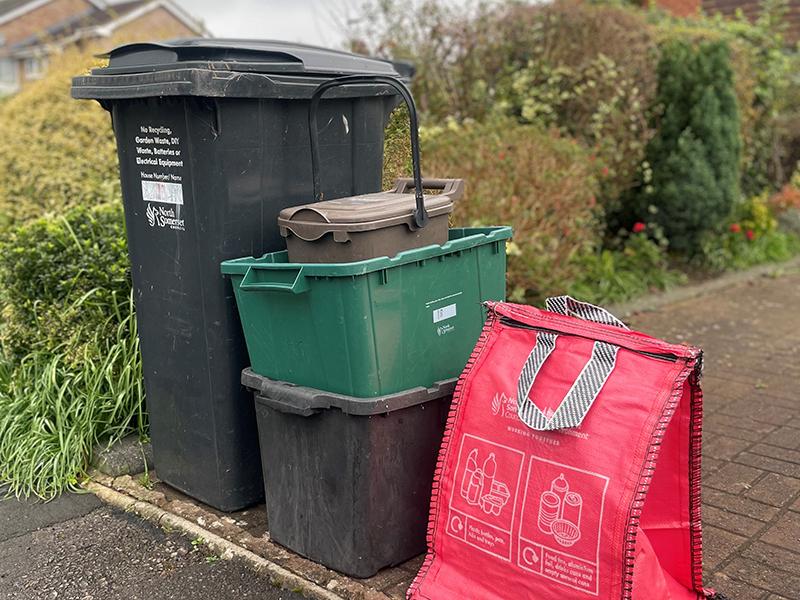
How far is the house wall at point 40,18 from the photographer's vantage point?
139 feet

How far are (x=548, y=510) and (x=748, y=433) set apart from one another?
213 cm

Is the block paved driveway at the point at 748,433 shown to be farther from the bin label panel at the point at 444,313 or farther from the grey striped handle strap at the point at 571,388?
the bin label panel at the point at 444,313

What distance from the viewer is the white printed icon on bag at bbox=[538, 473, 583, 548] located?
8.01ft

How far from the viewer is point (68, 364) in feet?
13.4

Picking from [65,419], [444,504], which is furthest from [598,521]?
[65,419]

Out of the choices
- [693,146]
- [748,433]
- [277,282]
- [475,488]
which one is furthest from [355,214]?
[693,146]

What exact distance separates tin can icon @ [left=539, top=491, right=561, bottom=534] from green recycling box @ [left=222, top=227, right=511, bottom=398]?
2.05 feet

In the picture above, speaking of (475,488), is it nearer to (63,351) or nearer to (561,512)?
(561,512)

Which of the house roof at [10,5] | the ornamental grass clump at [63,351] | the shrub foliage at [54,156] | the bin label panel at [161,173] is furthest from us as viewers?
the house roof at [10,5]

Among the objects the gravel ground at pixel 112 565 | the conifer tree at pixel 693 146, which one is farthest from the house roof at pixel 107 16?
the gravel ground at pixel 112 565

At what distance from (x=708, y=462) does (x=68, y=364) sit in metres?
3.00

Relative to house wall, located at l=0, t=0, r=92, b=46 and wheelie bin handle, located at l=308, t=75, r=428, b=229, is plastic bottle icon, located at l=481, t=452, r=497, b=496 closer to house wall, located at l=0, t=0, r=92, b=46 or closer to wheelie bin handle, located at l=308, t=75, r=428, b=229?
wheelie bin handle, located at l=308, t=75, r=428, b=229

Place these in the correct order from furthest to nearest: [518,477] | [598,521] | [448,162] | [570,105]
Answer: [570,105]
[448,162]
[518,477]
[598,521]

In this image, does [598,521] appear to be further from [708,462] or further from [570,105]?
[570,105]
